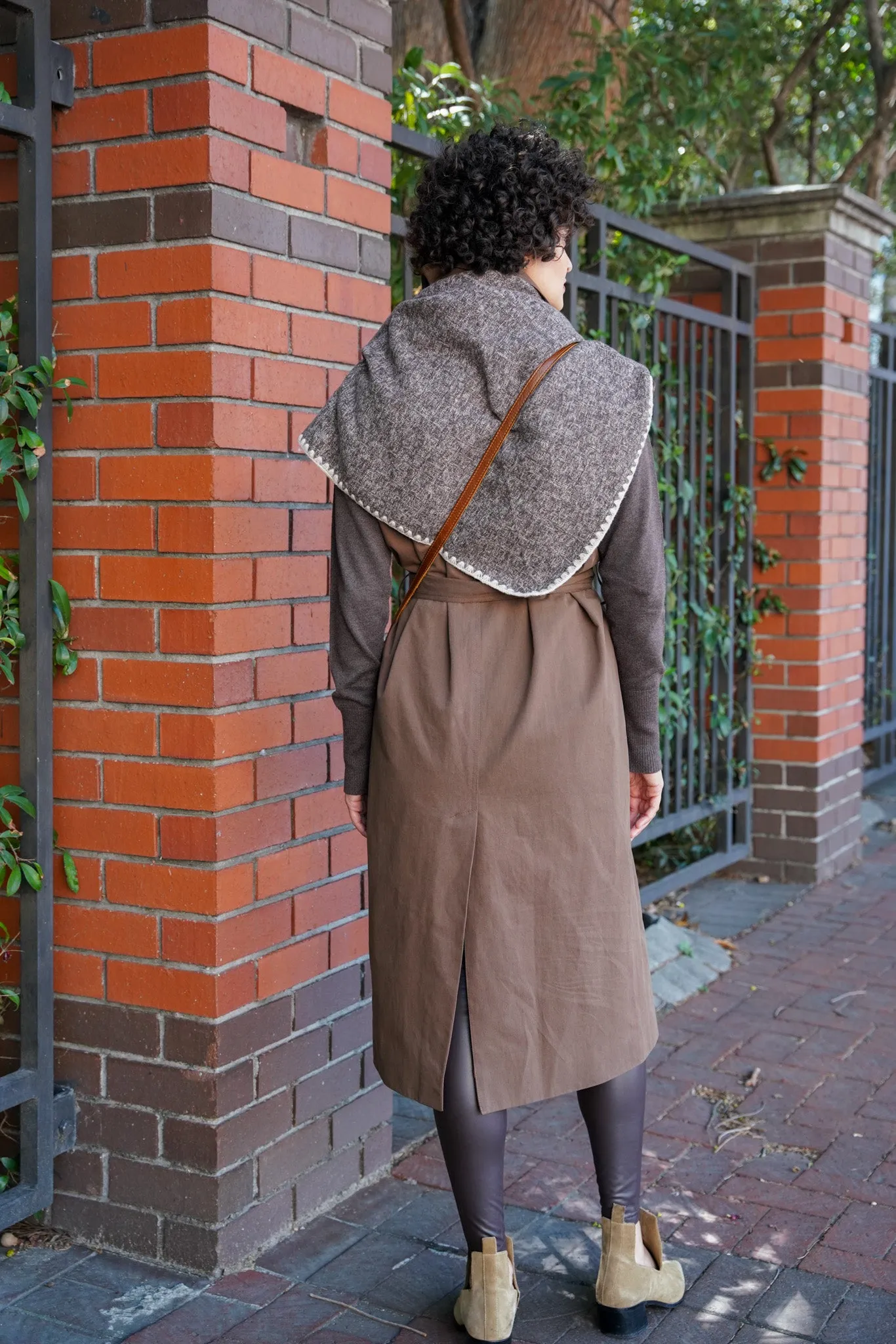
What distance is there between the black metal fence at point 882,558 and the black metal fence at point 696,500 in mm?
1711

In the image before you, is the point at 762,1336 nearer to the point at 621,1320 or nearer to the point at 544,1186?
the point at 621,1320

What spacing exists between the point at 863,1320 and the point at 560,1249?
1.91ft

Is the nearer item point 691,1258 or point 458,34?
point 691,1258

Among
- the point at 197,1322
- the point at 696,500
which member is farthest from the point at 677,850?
the point at 197,1322

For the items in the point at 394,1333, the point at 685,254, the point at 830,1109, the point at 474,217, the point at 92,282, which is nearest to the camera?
the point at 474,217

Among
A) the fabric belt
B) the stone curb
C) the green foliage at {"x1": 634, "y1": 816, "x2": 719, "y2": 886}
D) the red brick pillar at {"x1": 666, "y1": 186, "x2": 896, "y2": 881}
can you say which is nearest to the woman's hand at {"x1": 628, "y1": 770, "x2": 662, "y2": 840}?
the fabric belt

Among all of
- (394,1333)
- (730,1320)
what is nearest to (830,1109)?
(730,1320)

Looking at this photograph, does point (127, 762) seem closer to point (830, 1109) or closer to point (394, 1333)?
point (394, 1333)

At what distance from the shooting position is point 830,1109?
357cm

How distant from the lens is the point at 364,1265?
2727mm

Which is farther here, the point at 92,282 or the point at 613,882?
the point at 92,282

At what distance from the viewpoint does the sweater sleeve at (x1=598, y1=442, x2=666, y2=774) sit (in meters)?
2.32

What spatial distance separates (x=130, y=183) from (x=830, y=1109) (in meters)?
2.71

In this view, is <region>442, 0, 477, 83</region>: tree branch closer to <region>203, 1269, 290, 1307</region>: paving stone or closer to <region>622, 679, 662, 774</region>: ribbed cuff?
<region>622, 679, 662, 774</region>: ribbed cuff
